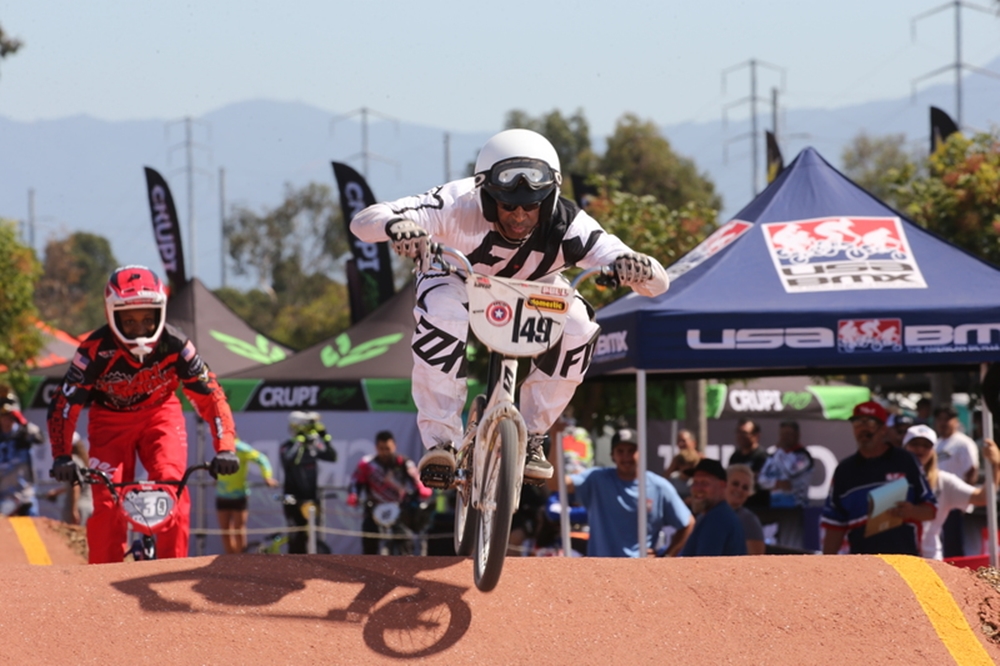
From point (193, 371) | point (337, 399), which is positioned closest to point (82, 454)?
point (337, 399)

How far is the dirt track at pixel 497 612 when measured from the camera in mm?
5410

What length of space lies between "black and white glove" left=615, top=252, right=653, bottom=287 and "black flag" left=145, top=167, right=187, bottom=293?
65.8ft

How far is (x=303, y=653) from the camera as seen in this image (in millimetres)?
5328

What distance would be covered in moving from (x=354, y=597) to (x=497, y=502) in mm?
1056

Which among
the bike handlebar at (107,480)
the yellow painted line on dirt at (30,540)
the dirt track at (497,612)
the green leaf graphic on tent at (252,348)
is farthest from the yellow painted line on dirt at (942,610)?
the green leaf graphic on tent at (252,348)

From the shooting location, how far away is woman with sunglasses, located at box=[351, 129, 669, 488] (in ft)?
19.0

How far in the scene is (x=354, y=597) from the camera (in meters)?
5.91

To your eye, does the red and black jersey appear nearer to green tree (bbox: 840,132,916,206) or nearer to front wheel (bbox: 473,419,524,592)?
front wheel (bbox: 473,419,524,592)

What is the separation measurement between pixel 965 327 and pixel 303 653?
5.58 metres

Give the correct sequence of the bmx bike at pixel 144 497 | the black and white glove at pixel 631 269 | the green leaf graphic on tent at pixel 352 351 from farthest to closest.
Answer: the green leaf graphic on tent at pixel 352 351 < the bmx bike at pixel 144 497 < the black and white glove at pixel 631 269

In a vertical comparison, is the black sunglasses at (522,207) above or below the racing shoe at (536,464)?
above

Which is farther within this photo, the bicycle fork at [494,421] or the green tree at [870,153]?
the green tree at [870,153]

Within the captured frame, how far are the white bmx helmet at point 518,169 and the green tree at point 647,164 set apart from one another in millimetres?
44625

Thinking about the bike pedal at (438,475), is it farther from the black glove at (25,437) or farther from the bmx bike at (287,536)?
the black glove at (25,437)
